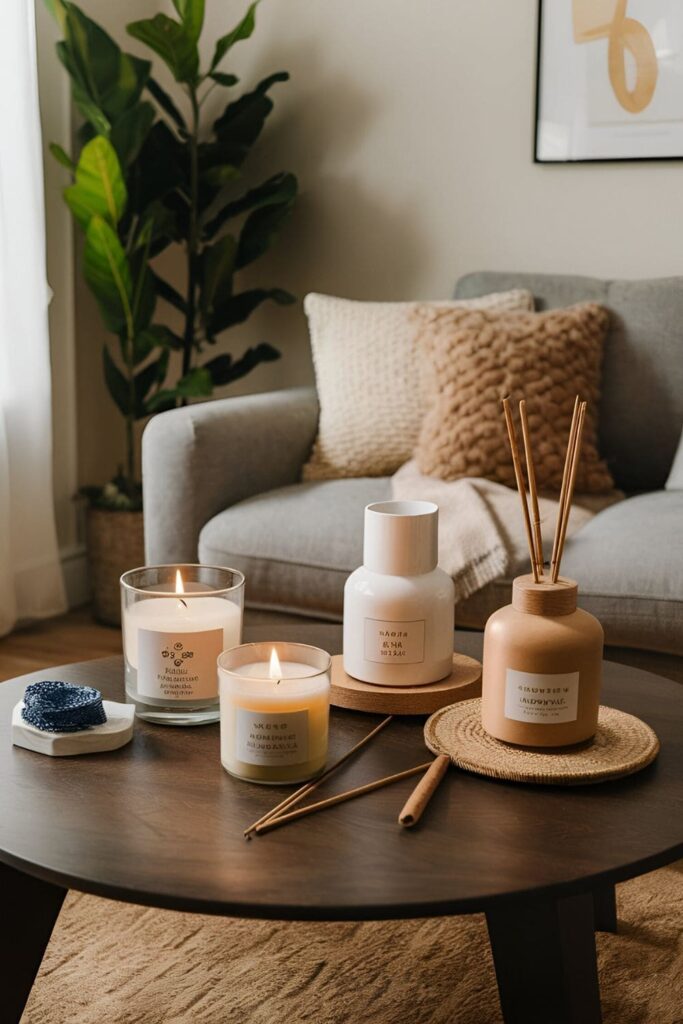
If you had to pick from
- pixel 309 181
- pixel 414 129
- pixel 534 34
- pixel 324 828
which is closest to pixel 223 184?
pixel 309 181

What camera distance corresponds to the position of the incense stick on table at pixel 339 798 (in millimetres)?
962

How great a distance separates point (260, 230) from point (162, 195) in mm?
270

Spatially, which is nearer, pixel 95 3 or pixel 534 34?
pixel 534 34

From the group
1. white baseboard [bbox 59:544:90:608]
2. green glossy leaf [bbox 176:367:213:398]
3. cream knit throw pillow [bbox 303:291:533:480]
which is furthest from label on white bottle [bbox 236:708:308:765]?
white baseboard [bbox 59:544:90:608]

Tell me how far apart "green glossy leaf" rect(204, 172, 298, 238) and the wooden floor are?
109 centimetres

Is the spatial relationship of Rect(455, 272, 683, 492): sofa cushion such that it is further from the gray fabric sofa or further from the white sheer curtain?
the white sheer curtain

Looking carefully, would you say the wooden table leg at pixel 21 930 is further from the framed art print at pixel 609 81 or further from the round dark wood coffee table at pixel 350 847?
the framed art print at pixel 609 81

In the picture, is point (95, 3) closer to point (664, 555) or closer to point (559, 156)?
point (559, 156)

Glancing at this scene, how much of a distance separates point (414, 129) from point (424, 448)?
1.06 metres

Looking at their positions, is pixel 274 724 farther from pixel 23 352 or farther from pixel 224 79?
pixel 224 79

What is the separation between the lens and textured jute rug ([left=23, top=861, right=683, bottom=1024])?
136 centimetres

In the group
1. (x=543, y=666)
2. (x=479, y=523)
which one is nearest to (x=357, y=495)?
(x=479, y=523)

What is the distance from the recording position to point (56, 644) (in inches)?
114

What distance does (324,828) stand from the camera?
3.17ft
